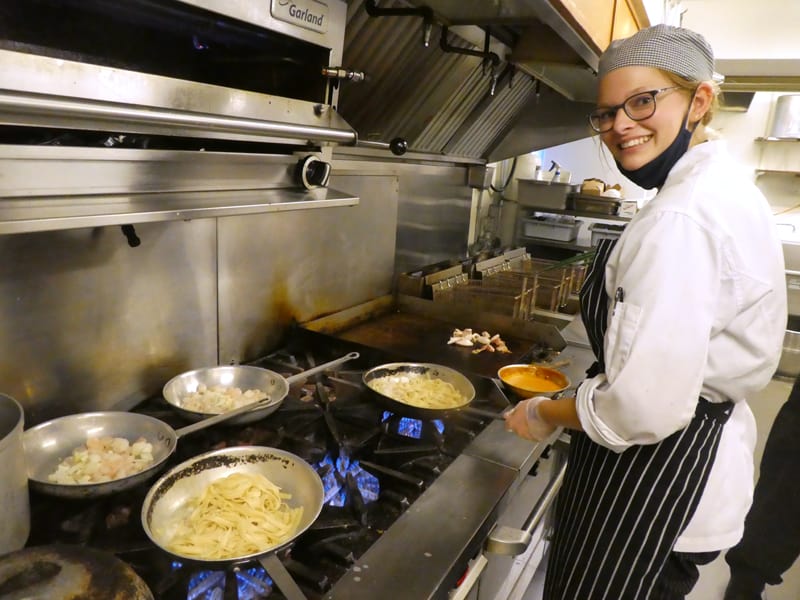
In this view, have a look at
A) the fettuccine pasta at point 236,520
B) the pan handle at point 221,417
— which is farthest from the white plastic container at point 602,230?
the fettuccine pasta at point 236,520

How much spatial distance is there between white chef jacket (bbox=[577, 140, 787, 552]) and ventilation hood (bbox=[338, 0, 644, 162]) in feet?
2.18

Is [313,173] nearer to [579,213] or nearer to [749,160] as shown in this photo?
[579,213]

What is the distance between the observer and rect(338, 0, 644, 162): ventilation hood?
5.29 feet

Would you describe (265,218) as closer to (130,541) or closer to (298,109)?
(298,109)

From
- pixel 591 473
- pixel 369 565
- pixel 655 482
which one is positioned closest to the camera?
pixel 369 565

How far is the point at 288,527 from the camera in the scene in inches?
40.2

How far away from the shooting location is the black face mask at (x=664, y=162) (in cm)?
101

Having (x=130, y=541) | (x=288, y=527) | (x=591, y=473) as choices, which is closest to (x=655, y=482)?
(x=591, y=473)

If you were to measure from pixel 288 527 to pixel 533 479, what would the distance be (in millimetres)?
795

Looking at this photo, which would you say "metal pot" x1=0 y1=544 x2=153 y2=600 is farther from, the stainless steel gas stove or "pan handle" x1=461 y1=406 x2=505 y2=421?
"pan handle" x1=461 y1=406 x2=505 y2=421

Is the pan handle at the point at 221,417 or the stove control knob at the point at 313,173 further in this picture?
the stove control knob at the point at 313,173

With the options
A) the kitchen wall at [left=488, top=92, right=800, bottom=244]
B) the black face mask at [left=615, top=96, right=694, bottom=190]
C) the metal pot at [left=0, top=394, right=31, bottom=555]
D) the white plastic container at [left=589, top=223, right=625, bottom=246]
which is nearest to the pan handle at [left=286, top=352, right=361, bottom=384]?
the metal pot at [left=0, top=394, right=31, bottom=555]

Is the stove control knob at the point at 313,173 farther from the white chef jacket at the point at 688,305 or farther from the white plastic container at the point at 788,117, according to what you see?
the white plastic container at the point at 788,117

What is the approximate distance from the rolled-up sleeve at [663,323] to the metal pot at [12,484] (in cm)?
96
